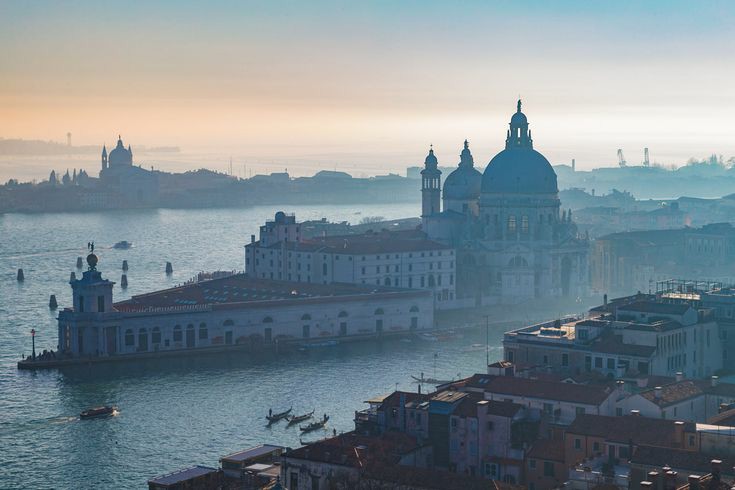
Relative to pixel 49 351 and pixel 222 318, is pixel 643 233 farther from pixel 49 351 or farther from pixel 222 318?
pixel 49 351

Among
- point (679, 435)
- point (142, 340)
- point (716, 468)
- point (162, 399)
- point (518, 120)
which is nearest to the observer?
point (716, 468)

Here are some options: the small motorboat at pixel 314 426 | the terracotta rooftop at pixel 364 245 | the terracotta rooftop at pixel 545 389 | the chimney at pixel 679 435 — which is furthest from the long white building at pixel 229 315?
the chimney at pixel 679 435

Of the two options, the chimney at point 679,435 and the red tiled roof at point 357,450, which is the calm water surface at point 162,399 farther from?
the chimney at point 679,435

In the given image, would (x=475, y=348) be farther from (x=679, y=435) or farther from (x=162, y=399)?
(x=679, y=435)

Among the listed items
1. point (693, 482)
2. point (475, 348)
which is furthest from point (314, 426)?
point (475, 348)

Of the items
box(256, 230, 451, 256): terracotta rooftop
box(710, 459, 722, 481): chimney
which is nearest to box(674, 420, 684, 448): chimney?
box(710, 459, 722, 481): chimney

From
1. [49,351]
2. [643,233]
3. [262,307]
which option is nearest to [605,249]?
[643,233]

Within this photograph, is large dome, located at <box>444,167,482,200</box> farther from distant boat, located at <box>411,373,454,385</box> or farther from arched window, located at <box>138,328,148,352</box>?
distant boat, located at <box>411,373,454,385</box>
